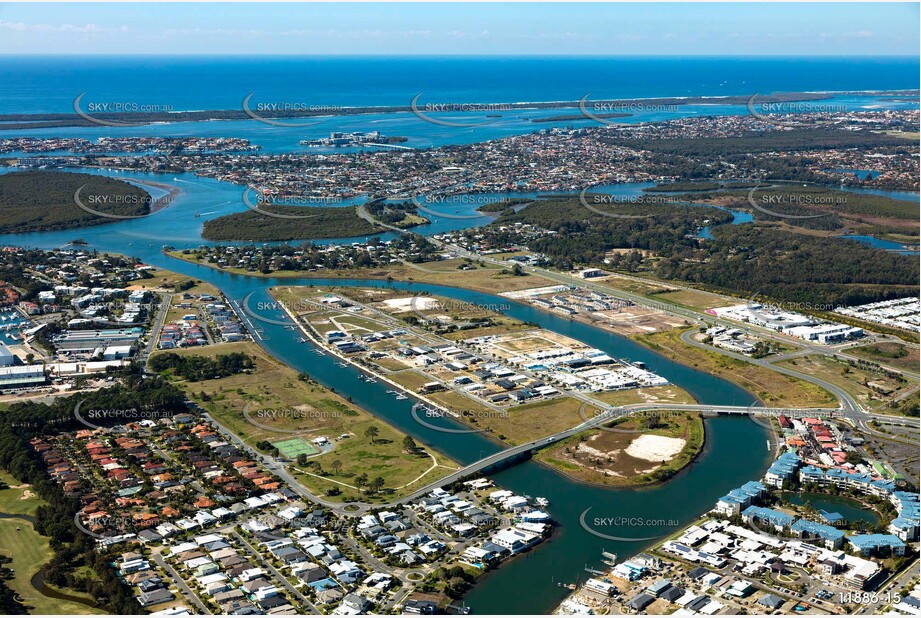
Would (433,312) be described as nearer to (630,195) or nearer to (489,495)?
(489,495)

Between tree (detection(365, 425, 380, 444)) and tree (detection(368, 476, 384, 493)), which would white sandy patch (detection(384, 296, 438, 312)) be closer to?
tree (detection(365, 425, 380, 444))

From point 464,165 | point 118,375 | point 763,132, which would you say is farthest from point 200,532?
point 763,132

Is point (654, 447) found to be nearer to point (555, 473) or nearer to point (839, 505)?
point (555, 473)

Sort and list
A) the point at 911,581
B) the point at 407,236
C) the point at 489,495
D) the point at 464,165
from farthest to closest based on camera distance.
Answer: the point at 464,165 < the point at 407,236 < the point at 489,495 < the point at 911,581

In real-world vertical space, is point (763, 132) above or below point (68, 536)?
above

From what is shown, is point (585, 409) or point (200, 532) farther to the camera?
point (585, 409)

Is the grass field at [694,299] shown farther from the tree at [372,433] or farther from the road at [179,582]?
the road at [179,582]

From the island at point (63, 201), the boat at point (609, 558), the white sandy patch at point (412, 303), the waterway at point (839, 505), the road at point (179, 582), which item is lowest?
the road at point (179, 582)

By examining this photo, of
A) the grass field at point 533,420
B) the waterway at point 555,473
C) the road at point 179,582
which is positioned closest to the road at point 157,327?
the waterway at point 555,473
